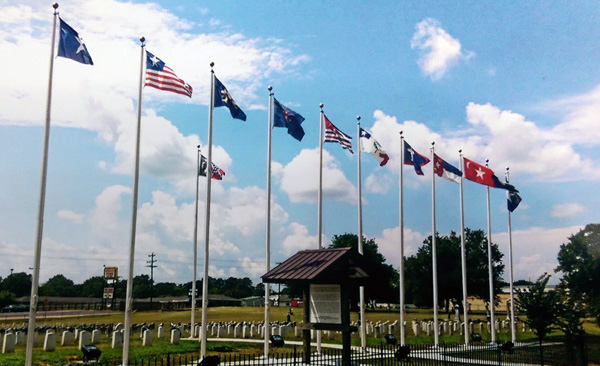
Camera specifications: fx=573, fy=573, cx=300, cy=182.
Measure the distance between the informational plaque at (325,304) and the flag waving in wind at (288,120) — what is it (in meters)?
8.03

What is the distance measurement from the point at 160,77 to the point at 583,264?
36542 millimetres

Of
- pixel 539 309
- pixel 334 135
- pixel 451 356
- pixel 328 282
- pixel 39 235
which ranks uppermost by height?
pixel 334 135

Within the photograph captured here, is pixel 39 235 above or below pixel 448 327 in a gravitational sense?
above

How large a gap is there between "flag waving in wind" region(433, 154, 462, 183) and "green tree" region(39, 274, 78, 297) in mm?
109174

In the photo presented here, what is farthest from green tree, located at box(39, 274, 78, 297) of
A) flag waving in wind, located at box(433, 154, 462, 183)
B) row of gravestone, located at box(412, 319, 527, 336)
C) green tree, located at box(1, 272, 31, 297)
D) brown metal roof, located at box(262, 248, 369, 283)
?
brown metal roof, located at box(262, 248, 369, 283)

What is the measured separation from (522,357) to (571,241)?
18767 mm

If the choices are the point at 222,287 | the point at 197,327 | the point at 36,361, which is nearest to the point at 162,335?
the point at 197,327

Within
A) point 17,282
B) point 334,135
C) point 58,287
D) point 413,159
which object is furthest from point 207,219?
point 58,287

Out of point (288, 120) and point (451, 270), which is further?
point (451, 270)

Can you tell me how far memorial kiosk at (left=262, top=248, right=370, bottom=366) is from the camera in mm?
19547

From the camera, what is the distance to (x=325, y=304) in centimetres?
2017

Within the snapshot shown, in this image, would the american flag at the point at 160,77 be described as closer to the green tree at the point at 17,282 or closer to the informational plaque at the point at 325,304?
the informational plaque at the point at 325,304

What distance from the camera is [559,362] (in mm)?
27469

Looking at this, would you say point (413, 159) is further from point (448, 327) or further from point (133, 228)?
point (448, 327)
